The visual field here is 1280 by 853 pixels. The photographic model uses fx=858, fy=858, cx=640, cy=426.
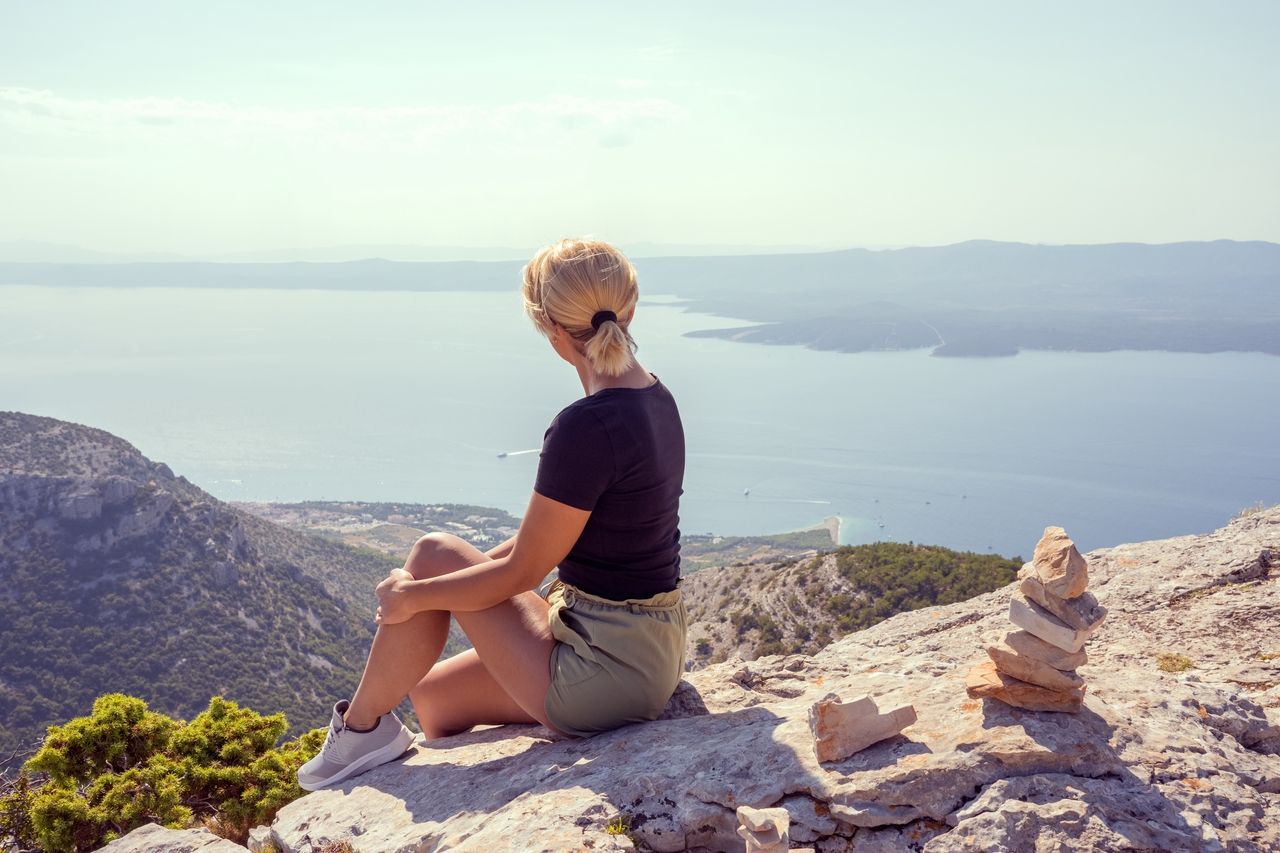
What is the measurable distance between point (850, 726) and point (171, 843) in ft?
10.4

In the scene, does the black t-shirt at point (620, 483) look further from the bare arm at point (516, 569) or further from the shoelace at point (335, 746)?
the shoelace at point (335, 746)

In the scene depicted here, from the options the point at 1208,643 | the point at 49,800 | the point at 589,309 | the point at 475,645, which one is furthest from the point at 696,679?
the point at 49,800

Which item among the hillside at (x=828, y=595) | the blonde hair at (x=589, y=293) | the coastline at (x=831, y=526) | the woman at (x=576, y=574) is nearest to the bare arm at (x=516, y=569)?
the woman at (x=576, y=574)

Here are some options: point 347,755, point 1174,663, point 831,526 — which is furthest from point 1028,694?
point 831,526

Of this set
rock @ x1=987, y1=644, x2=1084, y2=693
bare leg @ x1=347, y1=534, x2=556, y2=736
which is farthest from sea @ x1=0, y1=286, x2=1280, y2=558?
rock @ x1=987, y1=644, x2=1084, y2=693

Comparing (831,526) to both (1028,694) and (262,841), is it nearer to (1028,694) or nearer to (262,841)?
(262,841)

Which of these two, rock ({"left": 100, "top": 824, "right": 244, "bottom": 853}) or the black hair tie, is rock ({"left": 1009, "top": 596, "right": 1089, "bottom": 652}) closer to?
the black hair tie

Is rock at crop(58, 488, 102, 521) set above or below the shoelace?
below

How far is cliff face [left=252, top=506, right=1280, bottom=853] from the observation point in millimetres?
2788

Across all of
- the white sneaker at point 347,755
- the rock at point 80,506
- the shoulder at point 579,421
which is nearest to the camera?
the shoulder at point 579,421

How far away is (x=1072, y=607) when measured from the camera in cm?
320

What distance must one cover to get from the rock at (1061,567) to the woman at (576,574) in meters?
1.41

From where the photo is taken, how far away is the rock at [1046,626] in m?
3.11

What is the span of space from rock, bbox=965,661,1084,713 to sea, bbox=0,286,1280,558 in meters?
66.1
